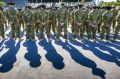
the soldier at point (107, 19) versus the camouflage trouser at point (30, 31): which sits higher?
the soldier at point (107, 19)

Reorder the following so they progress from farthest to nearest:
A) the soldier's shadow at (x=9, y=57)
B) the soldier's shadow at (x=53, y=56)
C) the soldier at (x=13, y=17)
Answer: the soldier at (x=13, y=17), the soldier's shadow at (x=53, y=56), the soldier's shadow at (x=9, y=57)

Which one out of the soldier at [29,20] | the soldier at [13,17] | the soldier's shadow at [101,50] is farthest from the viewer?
the soldier at [29,20]

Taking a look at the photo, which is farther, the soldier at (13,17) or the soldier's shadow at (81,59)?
the soldier at (13,17)

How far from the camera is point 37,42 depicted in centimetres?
1589

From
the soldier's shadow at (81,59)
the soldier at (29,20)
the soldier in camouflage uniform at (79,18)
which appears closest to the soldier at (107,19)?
the soldier in camouflage uniform at (79,18)

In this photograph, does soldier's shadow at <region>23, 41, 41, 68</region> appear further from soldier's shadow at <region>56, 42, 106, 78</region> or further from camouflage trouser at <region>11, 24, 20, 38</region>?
soldier's shadow at <region>56, 42, 106, 78</region>

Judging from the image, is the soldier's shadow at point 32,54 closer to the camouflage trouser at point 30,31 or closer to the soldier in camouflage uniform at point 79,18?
the camouflage trouser at point 30,31

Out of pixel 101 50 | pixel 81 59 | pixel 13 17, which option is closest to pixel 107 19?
pixel 101 50

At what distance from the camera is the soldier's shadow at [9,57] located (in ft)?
35.6

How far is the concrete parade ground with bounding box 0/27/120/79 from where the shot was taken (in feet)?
32.6

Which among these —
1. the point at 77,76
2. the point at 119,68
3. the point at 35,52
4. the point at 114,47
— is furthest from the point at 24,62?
the point at 114,47

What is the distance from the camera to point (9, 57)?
12438 mm

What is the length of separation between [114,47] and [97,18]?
2.09 metres

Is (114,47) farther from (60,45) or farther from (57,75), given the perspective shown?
(57,75)
